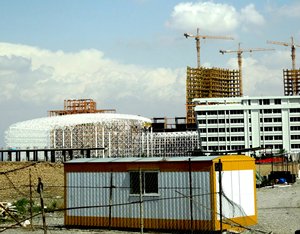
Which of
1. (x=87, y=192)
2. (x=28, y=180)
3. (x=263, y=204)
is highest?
(x=87, y=192)

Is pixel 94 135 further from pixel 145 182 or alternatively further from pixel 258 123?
pixel 145 182

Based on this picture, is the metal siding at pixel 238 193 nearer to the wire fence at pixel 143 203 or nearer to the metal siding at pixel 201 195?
the wire fence at pixel 143 203

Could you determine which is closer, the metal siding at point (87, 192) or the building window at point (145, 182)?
the building window at point (145, 182)

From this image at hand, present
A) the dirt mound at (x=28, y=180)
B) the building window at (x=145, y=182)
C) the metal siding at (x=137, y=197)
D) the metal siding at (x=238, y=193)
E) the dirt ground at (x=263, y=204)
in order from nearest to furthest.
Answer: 1. the metal siding at (x=137, y=197)
2. the metal siding at (x=238, y=193)
3. the building window at (x=145, y=182)
4. the dirt ground at (x=263, y=204)
5. the dirt mound at (x=28, y=180)

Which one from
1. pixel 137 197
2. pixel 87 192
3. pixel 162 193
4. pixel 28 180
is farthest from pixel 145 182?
pixel 28 180

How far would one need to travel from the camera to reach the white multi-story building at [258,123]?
527 ft

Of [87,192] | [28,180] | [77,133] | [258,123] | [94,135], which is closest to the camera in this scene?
[87,192]

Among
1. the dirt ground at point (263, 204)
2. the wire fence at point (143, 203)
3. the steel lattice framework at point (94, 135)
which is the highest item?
the steel lattice framework at point (94, 135)

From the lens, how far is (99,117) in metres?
159

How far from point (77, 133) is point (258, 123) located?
5061 cm

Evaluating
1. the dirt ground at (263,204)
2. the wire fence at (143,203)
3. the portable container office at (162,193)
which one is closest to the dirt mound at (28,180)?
the dirt ground at (263,204)

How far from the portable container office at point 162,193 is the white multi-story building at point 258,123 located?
13900 cm

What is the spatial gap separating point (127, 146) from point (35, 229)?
483 ft

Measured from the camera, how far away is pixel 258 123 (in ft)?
527
